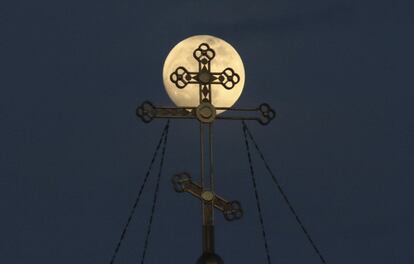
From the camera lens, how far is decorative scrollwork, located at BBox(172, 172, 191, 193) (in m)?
40.2

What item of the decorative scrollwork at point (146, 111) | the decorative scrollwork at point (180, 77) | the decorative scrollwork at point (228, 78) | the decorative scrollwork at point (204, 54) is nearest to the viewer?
the decorative scrollwork at point (146, 111)

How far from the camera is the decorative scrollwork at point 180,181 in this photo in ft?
132

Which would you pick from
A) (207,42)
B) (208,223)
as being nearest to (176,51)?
(207,42)

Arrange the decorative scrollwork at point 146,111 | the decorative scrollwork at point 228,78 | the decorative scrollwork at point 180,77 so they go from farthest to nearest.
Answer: the decorative scrollwork at point 228,78, the decorative scrollwork at point 180,77, the decorative scrollwork at point 146,111

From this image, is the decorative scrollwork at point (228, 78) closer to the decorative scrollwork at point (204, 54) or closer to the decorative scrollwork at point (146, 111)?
the decorative scrollwork at point (204, 54)

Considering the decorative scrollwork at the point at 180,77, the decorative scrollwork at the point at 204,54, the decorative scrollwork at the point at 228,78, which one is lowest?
the decorative scrollwork at the point at 180,77

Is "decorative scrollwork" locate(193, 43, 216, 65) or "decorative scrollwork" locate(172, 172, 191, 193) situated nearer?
"decorative scrollwork" locate(172, 172, 191, 193)

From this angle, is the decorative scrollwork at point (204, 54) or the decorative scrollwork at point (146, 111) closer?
the decorative scrollwork at point (146, 111)

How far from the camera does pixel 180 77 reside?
132 ft

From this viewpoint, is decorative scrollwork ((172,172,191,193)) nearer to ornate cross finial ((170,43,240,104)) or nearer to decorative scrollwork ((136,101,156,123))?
decorative scrollwork ((136,101,156,123))

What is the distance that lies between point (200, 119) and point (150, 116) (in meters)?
0.90

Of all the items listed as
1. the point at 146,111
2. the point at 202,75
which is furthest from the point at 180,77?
the point at 146,111

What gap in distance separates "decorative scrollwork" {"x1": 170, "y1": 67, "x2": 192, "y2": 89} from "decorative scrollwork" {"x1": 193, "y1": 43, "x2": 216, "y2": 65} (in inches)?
13.4

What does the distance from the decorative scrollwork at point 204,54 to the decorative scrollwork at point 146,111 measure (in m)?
1.24
